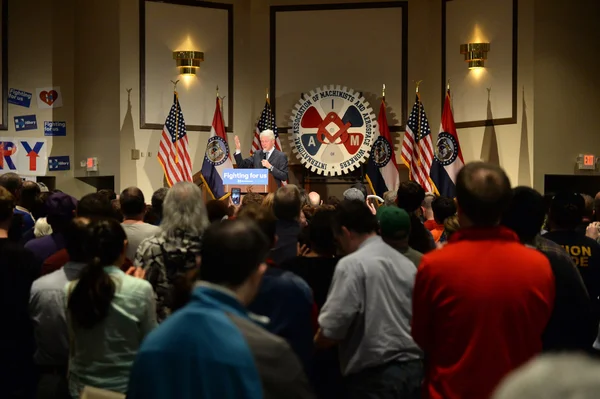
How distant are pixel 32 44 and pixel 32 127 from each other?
1216mm

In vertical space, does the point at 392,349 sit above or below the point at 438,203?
below

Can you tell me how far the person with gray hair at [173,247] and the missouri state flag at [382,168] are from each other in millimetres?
7896

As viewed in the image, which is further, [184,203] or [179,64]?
[179,64]

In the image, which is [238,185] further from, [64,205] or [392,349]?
[392,349]

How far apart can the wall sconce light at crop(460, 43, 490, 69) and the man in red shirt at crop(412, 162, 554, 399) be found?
366 inches

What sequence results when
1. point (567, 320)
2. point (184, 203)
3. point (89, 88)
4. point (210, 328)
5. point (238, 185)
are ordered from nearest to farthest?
point (210, 328), point (567, 320), point (184, 203), point (238, 185), point (89, 88)

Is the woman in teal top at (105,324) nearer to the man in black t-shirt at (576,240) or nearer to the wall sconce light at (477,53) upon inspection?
the man in black t-shirt at (576,240)

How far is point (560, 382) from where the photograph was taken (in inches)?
31.2

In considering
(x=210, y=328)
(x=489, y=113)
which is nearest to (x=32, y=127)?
(x=489, y=113)

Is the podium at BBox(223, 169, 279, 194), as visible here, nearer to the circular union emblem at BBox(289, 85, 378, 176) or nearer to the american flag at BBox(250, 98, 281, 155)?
the circular union emblem at BBox(289, 85, 378, 176)

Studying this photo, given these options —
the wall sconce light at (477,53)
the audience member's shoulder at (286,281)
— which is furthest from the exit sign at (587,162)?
the audience member's shoulder at (286,281)

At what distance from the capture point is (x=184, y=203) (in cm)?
371

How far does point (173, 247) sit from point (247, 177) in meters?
6.18

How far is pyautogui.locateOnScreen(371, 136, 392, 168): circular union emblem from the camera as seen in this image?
457 inches
